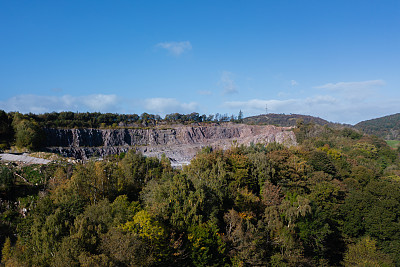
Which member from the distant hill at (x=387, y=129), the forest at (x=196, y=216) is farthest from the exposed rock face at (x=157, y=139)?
the distant hill at (x=387, y=129)

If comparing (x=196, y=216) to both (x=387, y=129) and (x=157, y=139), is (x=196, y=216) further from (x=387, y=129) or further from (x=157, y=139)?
(x=387, y=129)

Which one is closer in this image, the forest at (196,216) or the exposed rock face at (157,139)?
the forest at (196,216)

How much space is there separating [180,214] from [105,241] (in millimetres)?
6612

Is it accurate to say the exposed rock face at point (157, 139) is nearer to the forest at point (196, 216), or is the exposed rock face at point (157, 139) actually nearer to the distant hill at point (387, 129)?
the forest at point (196, 216)

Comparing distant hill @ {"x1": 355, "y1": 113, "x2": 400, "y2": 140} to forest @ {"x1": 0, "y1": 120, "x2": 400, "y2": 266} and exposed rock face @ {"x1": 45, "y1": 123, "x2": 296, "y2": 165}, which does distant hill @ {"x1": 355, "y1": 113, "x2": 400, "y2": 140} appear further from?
forest @ {"x1": 0, "y1": 120, "x2": 400, "y2": 266}

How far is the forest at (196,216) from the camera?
16141mm

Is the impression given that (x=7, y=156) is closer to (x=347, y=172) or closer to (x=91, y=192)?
(x=91, y=192)

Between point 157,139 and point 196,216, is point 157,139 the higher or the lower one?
the higher one

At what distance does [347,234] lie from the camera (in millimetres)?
30594

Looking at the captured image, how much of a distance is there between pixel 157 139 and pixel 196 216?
77562 mm

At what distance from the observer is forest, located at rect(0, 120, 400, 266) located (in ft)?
53.0

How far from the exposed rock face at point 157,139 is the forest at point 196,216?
127 ft

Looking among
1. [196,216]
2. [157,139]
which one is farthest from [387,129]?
[196,216]

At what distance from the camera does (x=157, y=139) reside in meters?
96.4
